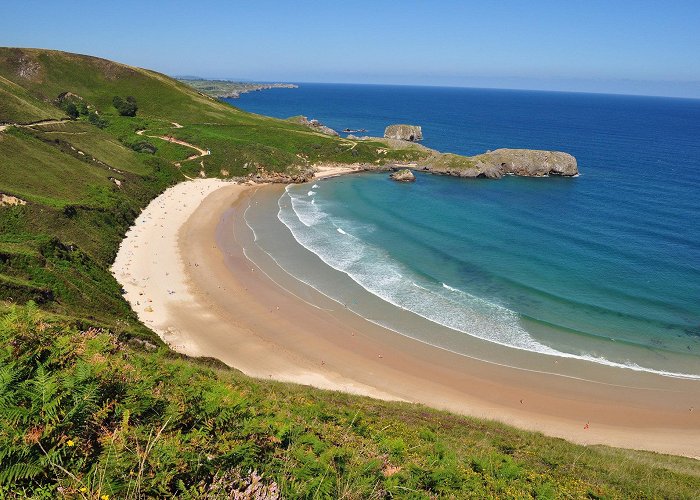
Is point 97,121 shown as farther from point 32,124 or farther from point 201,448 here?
point 201,448

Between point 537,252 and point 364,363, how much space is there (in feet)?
101

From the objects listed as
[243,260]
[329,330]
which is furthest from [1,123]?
[329,330]

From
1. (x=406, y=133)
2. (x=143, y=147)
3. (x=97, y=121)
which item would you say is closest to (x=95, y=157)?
(x=143, y=147)

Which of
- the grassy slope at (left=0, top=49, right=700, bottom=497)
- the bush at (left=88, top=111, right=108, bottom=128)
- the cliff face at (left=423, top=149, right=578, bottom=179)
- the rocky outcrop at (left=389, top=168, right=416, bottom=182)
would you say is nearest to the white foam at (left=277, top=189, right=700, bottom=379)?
the grassy slope at (left=0, top=49, right=700, bottom=497)

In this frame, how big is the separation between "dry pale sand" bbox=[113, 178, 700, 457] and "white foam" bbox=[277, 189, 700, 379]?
3.50 metres

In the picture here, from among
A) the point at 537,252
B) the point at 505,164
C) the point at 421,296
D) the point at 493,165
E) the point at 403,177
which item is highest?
the point at 505,164

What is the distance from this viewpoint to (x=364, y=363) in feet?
104

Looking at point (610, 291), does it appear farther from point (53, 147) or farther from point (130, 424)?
point (53, 147)

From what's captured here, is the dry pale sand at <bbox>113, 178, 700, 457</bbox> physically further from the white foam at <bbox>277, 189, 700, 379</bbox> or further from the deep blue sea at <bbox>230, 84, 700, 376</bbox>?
the deep blue sea at <bbox>230, 84, 700, 376</bbox>

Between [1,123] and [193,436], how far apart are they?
233ft

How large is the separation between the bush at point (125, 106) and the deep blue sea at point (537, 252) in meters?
58.3

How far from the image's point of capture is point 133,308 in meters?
35.0

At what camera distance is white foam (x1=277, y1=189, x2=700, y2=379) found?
34625 millimetres

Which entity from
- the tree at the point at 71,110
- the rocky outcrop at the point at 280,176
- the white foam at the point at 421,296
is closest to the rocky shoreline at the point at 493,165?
the rocky outcrop at the point at 280,176
